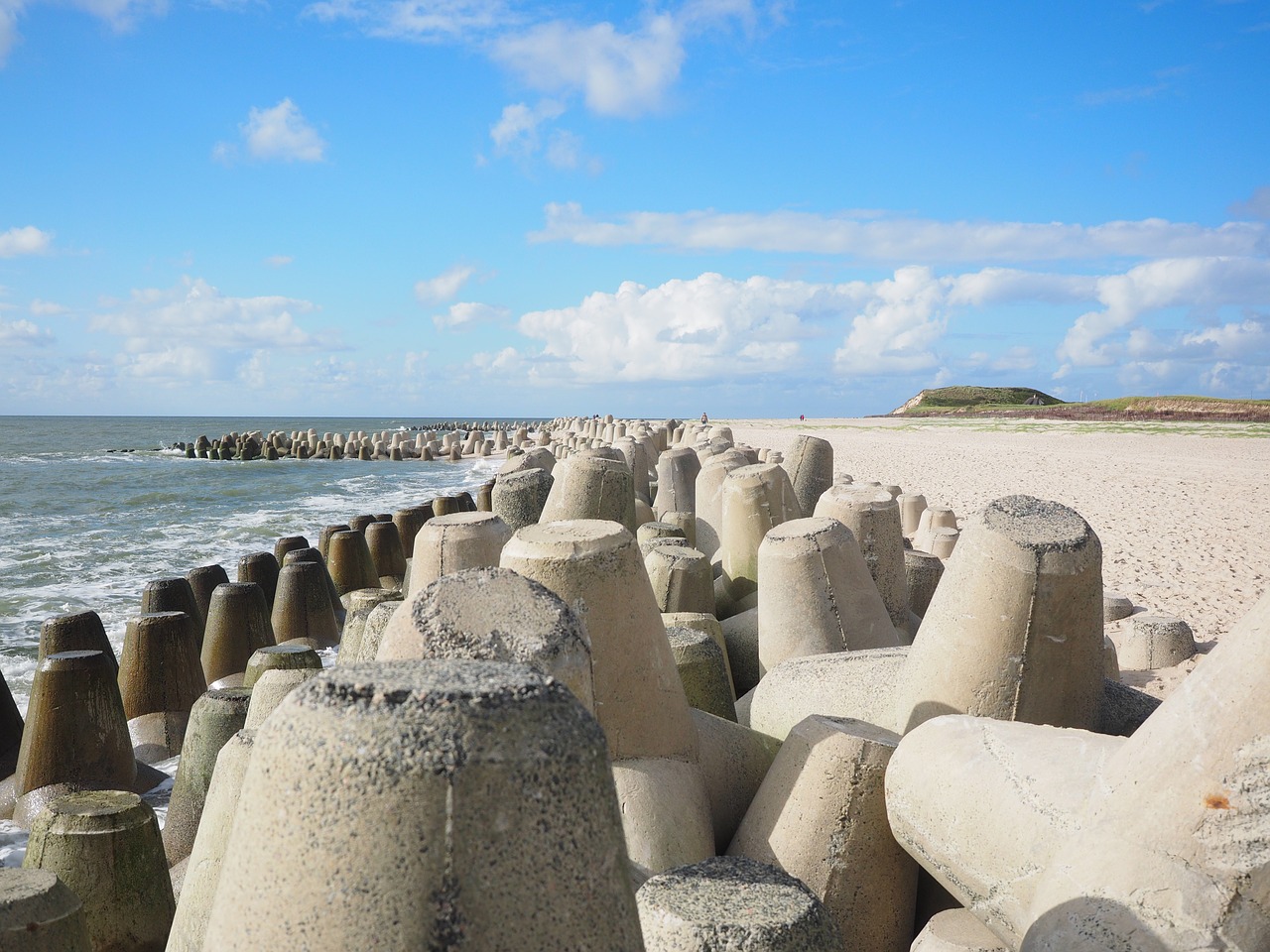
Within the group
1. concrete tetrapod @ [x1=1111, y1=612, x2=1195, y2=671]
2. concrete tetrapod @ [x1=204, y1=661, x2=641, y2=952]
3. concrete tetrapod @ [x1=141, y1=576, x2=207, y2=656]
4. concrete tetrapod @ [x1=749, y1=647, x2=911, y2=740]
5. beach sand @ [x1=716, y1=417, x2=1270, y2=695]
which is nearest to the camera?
concrete tetrapod @ [x1=204, y1=661, x2=641, y2=952]

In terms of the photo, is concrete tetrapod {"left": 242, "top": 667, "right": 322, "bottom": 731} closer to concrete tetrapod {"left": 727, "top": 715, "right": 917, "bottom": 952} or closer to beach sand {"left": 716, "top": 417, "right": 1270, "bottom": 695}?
concrete tetrapod {"left": 727, "top": 715, "right": 917, "bottom": 952}

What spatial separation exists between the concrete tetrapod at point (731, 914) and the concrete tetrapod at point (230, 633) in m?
4.59

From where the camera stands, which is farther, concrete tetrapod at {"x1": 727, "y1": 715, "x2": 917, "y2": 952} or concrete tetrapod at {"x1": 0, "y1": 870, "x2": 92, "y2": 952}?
concrete tetrapod at {"x1": 727, "y1": 715, "x2": 917, "y2": 952}

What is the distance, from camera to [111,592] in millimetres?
9914

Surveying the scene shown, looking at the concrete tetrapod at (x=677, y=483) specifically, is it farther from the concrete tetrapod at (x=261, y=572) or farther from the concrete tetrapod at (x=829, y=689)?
the concrete tetrapod at (x=829, y=689)

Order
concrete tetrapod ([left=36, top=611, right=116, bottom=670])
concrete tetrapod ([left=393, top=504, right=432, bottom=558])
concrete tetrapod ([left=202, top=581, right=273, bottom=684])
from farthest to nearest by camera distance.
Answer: concrete tetrapod ([left=393, top=504, right=432, bottom=558]), concrete tetrapod ([left=202, top=581, right=273, bottom=684]), concrete tetrapod ([left=36, top=611, right=116, bottom=670])

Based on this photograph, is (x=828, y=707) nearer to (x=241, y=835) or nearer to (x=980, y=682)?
(x=980, y=682)

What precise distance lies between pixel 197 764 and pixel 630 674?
1.93 meters

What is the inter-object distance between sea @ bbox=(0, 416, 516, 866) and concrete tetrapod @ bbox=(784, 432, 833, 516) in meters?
3.84

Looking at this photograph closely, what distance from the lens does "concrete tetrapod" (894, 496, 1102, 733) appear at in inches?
94.3

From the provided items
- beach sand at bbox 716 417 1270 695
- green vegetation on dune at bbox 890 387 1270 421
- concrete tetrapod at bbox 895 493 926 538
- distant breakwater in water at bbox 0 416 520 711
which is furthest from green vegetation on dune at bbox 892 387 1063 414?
concrete tetrapod at bbox 895 493 926 538

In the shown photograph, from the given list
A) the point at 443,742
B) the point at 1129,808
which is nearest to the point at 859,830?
the point at 1129,808

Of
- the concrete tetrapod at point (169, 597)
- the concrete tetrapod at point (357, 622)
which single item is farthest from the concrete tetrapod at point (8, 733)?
the concrete tetrapod at point (357, 622)

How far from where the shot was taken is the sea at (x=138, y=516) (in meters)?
9.18
